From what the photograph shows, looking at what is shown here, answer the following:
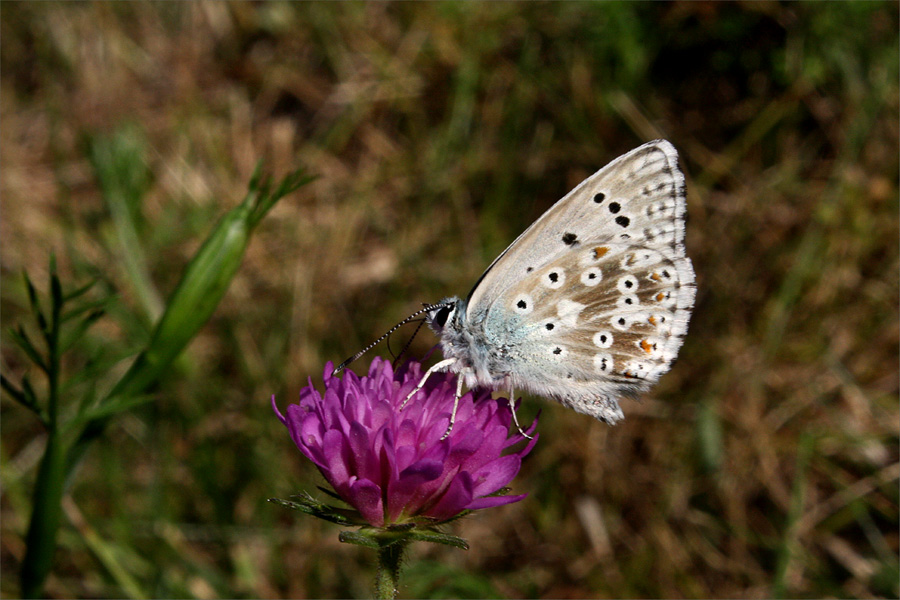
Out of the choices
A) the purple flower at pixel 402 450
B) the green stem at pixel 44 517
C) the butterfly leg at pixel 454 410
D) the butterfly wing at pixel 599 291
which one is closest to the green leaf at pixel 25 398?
the green stem at pixel 44 517

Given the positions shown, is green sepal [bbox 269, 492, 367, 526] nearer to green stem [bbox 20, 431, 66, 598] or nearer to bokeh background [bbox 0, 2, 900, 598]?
green stem [bbox 20, 431, 66, 598]

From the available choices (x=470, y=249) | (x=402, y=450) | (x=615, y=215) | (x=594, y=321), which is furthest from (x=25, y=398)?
(x=470, y=249)

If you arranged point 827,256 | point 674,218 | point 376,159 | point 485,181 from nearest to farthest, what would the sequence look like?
point 674,218 → point 827,256 → point 485,181 → point 376,159

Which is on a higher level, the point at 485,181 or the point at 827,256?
the point at 485,181

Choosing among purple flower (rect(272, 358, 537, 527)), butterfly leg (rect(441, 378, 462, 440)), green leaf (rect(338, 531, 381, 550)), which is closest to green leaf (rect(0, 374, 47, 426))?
purple flower (rect(272, 358, 537, 527))

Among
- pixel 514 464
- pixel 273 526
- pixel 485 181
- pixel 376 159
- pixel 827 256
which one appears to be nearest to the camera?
pixel 514 464

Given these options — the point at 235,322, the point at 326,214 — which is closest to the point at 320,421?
the point at 235,322

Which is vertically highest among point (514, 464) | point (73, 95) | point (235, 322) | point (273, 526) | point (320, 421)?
point (73, 95)

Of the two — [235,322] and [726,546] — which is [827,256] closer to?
[726,546]
